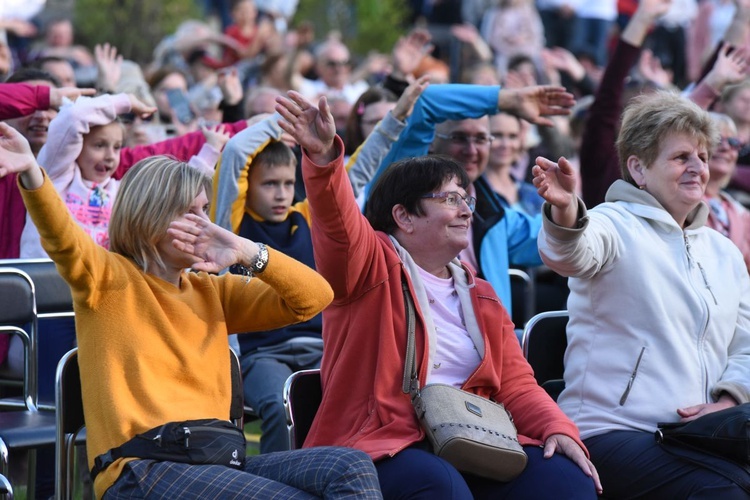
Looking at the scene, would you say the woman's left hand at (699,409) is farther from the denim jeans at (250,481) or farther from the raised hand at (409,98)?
the raised hand at (409,98)

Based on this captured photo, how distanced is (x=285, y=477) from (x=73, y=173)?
8.26 feet

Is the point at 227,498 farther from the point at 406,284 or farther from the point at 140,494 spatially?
the point at 406,284

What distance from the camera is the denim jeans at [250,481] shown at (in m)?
3.31

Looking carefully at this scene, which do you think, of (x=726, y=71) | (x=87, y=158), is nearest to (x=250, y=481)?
(x=87, y=158)

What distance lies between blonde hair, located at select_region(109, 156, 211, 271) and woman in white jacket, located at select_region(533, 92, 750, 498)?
3.79 ft

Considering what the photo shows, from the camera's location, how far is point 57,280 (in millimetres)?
4945

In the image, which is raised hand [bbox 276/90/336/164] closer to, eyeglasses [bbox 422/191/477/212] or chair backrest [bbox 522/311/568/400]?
eyeglasses [bbox 422/191/477/212]

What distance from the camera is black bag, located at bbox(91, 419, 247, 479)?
133 inches

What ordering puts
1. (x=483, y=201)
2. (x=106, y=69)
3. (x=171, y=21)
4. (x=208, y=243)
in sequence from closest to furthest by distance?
(x=208, y=243)
(x=483, y=201)
(x=106, y=69)
(x=171, y=21)

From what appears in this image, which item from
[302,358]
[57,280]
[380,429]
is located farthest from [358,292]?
[57,280]

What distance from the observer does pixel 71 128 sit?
17.1 feet

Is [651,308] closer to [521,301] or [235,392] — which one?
[235,392]

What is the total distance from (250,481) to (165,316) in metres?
0.60

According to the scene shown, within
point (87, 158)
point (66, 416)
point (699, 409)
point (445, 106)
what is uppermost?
point (445, 106)
